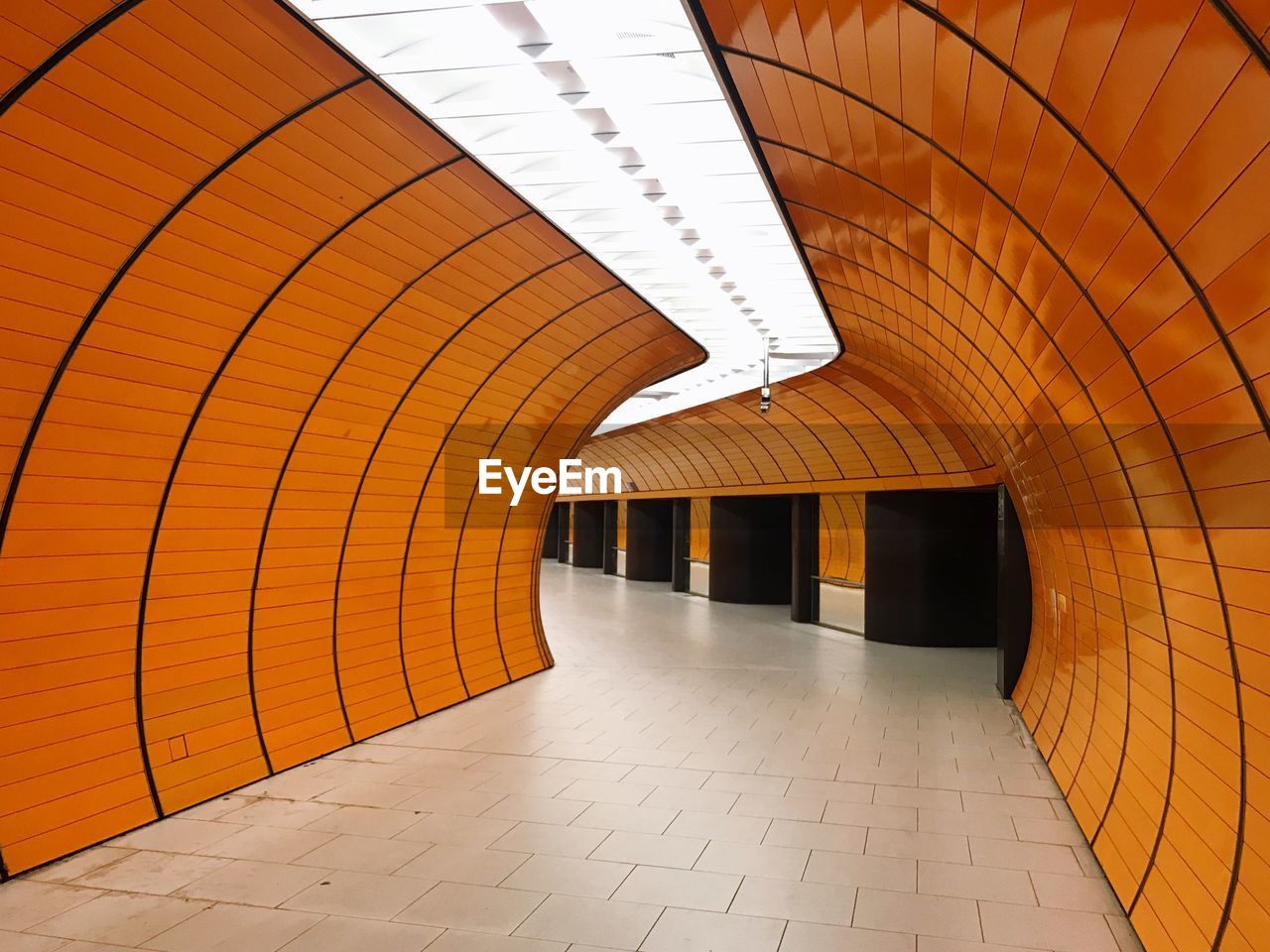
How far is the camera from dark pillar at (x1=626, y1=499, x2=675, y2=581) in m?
36.7

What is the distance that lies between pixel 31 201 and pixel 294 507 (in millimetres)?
4591

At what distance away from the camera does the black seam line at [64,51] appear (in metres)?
4.73

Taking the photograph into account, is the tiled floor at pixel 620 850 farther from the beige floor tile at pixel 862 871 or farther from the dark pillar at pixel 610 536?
the dark pillar at pixel 610 536

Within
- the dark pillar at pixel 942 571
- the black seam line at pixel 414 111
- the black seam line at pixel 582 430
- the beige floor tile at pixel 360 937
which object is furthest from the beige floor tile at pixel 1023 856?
the dark pillar at pixel 942 571

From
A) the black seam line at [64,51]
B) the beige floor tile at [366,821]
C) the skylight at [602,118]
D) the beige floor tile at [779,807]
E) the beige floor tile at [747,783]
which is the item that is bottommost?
the beige floor tile at [366,821]

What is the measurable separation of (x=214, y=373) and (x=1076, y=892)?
26.8ft

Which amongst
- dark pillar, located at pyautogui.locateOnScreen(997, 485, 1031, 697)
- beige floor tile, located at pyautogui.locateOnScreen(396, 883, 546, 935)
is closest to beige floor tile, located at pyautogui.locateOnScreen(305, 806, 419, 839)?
beige floor tile, located at pyautogui.locateOnScreen(396, 883, 546, 935)

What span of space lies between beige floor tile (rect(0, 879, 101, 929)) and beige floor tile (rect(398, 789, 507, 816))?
2.70 metres

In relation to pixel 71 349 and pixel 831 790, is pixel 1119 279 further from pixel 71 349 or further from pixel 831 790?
pixel 71 349

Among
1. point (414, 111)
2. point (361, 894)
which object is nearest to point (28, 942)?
point (361, 894)

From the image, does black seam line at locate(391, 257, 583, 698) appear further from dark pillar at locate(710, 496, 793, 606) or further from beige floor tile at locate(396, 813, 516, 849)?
dark pillar at locate(710, 496, 793, 606)

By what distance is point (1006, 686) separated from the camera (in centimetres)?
1379

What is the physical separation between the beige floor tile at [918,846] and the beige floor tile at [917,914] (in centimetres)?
81

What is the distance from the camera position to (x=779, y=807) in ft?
27.3
